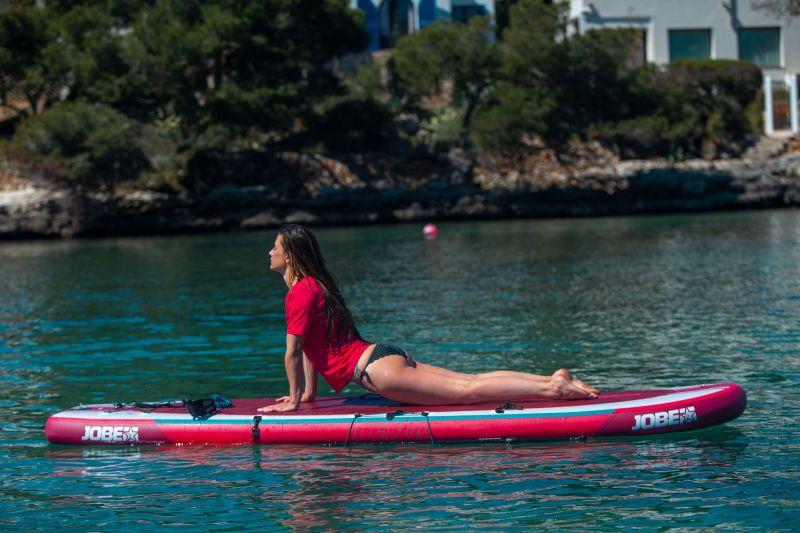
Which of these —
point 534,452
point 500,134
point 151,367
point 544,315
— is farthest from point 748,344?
point 500,134

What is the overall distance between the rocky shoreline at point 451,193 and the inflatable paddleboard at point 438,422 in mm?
31969

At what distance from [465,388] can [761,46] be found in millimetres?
46870

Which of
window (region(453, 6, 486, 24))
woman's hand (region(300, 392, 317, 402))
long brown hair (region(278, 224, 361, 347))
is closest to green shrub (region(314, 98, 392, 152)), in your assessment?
window (region(453, 6, 486, 24))

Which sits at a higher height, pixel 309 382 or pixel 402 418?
pixel 309 382

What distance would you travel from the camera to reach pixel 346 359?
8898 mm

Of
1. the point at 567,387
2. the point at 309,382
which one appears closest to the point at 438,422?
the point at 567,387

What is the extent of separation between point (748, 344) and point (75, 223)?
3017 cm

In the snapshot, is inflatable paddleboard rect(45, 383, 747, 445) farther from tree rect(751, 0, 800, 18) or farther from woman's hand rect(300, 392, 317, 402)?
tree rect(751, 0, 800, 18)

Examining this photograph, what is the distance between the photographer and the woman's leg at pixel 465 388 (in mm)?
8945

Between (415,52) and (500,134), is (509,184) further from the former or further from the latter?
(415,52)

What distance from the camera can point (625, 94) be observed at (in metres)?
44.0

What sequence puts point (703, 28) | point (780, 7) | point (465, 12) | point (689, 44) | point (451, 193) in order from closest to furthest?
1. point (451, 193)
2. point (780, 7)
3. point (703, 28)
4. point (689, 44)
5. point (465, 12)

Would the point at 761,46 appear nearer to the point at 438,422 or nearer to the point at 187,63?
the point at 187,63

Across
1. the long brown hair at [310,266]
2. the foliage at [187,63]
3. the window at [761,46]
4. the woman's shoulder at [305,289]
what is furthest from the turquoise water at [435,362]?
the window at [761,46]
